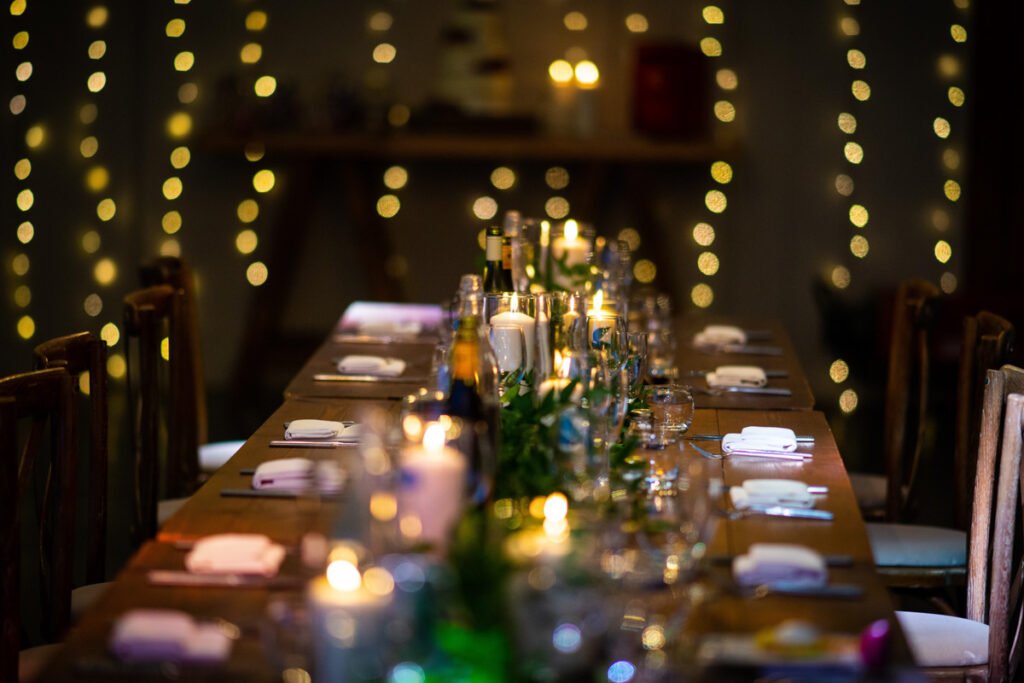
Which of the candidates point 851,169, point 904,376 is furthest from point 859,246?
point 904,376

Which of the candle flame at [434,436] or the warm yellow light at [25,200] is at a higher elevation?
the warm yellow light at [25,200]

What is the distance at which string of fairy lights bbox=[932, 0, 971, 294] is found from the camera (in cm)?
588

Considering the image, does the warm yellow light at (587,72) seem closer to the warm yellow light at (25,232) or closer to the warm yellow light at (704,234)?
the warm yellow light at (704,234)

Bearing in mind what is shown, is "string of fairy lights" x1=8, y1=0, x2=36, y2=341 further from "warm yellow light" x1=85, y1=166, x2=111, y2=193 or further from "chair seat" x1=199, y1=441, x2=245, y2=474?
"chair seat" x1=199, y1=441, x2=245, y2=474

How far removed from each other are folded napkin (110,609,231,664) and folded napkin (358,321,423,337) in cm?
215

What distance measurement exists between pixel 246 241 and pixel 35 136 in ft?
3.21

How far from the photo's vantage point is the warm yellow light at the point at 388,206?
6.01m

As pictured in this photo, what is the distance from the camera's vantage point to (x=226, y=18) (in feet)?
19.3

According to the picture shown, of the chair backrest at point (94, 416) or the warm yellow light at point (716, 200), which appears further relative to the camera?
the warm yellow light at point (716, 200)

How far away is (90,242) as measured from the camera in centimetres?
578

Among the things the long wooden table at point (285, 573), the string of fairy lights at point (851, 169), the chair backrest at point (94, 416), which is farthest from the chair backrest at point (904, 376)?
the string of fairy lights at point (851, 169)

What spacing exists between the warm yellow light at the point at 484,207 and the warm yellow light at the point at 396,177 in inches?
12.9

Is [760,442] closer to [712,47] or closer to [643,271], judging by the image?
[643,271]

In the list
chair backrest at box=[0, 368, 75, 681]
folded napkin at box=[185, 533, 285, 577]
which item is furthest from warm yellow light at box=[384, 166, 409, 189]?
folded napkin at box=[185, 533, 285, 577]
